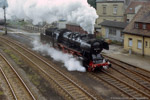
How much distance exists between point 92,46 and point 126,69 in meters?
4.15

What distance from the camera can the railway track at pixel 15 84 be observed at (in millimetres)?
12342

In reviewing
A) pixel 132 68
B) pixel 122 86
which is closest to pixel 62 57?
pixel 132 68

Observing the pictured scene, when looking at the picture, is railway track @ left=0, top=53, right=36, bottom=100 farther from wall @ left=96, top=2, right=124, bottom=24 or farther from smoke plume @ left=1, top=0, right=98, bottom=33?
wall @ left=96, top=2, right=124, bottom=24

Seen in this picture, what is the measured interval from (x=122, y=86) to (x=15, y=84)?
740cm

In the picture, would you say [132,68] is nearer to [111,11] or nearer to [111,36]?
[111,36]

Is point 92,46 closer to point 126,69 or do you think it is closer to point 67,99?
point 126,69

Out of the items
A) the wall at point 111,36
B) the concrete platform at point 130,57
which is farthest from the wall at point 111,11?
the concrete platform at point 130,57

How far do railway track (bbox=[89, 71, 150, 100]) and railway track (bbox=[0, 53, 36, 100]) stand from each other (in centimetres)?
547

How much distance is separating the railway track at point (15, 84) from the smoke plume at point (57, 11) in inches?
281

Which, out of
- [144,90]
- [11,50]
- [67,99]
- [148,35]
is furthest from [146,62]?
[11,50]

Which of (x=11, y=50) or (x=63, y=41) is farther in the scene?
(x=11, y=50)

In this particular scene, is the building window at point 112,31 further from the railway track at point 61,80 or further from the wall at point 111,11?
the railway track at point 61,80

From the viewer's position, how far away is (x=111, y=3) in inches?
1519

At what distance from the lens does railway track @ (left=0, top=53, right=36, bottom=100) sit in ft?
40.5
